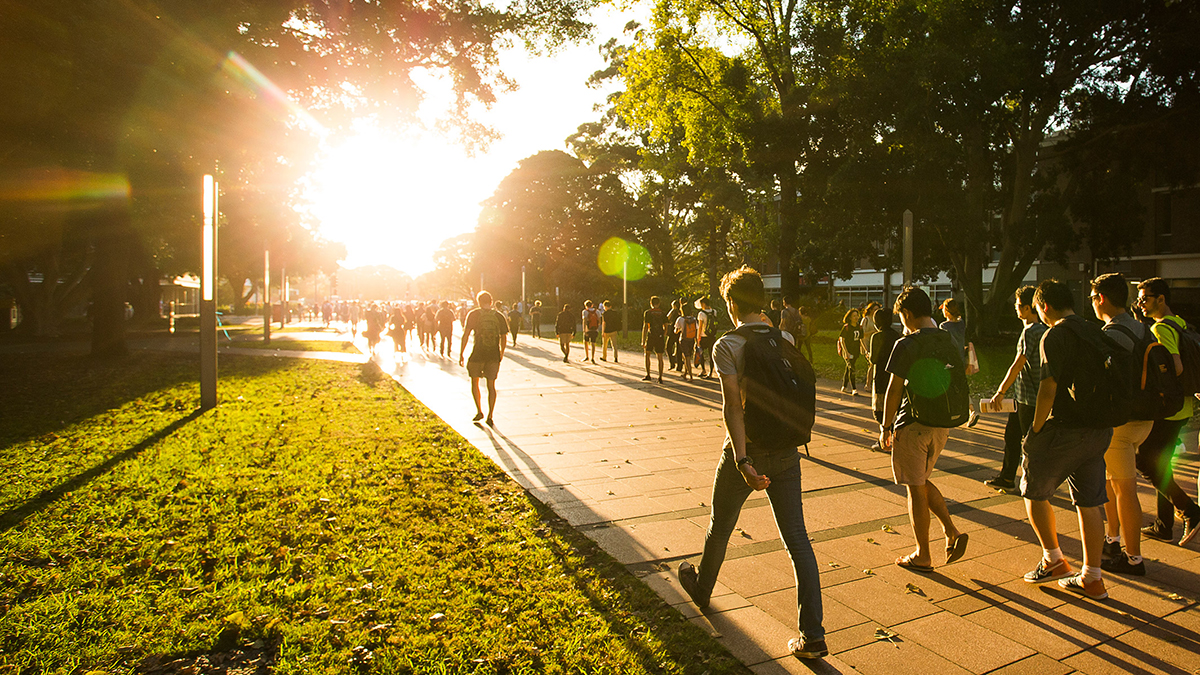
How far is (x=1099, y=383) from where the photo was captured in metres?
3.90

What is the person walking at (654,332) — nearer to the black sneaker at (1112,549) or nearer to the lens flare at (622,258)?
the black sneaker at (1112,549)

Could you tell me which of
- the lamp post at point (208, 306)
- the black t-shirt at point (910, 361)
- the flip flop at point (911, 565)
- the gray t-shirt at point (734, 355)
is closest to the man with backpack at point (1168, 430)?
the black t-shirt at point (910, 361)

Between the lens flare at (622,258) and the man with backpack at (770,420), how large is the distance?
4480 centimetres

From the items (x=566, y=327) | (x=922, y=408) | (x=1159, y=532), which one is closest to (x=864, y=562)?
(x=922, y=408)

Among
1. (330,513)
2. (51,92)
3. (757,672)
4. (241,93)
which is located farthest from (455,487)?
(241,93)

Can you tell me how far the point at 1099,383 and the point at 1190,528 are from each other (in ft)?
6.34

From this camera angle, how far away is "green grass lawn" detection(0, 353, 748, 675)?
3448 mm

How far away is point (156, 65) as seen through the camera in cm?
1212

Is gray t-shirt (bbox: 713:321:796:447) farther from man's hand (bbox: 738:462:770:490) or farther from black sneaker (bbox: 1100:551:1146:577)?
black sneaker (bbox: 1100:551:1146:577)

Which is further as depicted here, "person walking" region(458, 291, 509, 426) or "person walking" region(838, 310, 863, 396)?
"person walking" region(838, 310, 863, 396)

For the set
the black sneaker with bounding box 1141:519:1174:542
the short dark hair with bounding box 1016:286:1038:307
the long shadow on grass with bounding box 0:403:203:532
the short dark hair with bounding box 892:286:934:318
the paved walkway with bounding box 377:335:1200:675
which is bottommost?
the long shadow on grass with bounding box 0:403:203:532

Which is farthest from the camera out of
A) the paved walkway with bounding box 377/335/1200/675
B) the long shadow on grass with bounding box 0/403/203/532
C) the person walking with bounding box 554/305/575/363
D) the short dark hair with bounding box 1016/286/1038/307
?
the person walking with bounding box 554/305/575/363

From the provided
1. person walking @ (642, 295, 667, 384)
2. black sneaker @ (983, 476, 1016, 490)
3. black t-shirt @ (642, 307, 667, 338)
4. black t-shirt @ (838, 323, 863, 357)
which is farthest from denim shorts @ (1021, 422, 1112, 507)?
black t-shirt @ (642, 307, 667, 338)

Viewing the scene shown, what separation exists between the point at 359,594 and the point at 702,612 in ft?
6.12
